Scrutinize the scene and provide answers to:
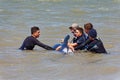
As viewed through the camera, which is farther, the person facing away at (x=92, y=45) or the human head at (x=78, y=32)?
the human head at (x=78, y=32)

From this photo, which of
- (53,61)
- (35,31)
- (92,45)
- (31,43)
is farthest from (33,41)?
(92,45)

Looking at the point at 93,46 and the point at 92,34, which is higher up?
the point at 92,34

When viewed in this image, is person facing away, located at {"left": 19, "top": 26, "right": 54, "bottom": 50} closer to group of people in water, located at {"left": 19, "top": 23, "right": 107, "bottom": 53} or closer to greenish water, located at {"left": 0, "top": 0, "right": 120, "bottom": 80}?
group of people in water, located at {"left": 19, "top": 23, "right": 107, "bottom": 53}

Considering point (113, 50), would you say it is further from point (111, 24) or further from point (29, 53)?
point (111, 24)

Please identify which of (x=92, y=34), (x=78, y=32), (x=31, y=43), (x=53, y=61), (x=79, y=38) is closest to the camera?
(x=53, y=61)

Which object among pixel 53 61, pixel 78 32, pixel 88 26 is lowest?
pixel 53 61

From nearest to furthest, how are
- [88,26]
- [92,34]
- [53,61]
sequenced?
[53,61] < [92,34] < [88,26]

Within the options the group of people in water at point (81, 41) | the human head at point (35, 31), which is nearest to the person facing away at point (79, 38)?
the group of people in water at point (81, 41)

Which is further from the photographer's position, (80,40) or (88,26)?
(80,40)

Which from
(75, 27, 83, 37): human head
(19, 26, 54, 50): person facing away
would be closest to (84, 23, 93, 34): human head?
(75, 27, 83, 37): human head

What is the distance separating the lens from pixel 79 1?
33938mm

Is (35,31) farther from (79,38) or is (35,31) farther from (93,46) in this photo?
(93,46)

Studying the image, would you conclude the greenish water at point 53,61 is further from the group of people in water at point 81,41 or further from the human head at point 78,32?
the human head at point 78,32

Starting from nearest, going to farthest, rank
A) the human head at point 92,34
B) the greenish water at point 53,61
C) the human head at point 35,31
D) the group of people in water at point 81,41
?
the greenish water at point 53,61
the human head at point 92,34
the group of people in water at point 81,41
the human head at point 35,31
